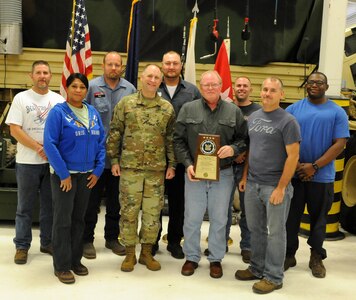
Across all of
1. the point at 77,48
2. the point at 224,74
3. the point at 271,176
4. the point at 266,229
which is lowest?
the point at 266,229

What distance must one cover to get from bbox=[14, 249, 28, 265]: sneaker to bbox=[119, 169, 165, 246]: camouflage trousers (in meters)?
0.87

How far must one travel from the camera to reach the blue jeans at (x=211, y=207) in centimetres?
374

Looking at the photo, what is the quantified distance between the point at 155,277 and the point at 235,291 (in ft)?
2.16

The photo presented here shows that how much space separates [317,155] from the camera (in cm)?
388

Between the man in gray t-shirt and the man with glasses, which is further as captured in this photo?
the man with glasses

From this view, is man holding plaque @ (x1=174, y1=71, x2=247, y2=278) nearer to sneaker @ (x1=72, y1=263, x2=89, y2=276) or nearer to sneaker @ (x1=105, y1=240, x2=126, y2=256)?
sneaker @ (x1=105, y1=240, x2=126, y2=256)

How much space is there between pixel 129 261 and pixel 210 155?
1144mm

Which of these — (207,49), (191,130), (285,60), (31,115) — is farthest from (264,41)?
(31,115)

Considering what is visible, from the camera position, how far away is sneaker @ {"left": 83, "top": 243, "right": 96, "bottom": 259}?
4.14 metres

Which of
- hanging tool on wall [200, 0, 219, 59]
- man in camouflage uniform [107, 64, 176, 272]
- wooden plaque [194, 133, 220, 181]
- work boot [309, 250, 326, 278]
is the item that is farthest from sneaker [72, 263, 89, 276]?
hanging tool on wall [200, 0, 219, 59]

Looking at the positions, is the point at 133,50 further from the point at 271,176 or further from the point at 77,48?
the point at 271,176

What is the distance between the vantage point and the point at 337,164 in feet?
16.7

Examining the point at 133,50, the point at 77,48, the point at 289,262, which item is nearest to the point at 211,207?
the point at 289,262

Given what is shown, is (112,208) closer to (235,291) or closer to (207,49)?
(235,291)
